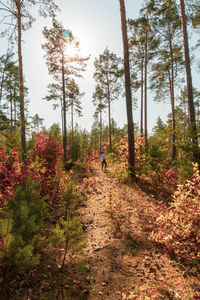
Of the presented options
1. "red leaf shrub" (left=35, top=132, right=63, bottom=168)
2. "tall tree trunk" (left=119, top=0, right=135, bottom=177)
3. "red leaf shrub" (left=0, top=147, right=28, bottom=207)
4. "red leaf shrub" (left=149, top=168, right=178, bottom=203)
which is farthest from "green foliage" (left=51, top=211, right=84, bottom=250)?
"red leaf shrub" (left=35, top=132, right=63, bottom=168)

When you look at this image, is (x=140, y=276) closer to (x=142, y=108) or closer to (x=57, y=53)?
(x=142, y=108)

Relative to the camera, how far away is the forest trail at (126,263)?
95.8 inches

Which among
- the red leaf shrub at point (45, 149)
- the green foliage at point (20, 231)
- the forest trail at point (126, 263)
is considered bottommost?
the forest trail at point (126, 263)

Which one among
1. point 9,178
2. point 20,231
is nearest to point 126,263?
point 20,231

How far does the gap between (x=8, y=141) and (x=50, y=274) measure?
222 inches

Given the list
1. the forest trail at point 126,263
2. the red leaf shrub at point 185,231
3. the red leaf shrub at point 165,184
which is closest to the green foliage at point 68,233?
the forest trail at point 126,263

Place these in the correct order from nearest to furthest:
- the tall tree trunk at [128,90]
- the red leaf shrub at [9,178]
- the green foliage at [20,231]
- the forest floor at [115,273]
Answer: the green foliage at [20,231]
the forest floor at [115,273]
the red leaf shrub at [9,178]
the tall tree trunk at [128,90]

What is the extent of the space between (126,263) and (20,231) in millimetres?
2321

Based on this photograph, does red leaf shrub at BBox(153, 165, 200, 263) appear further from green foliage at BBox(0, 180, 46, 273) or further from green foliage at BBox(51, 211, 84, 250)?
green foliage at BBox(0, 180, 46, 273)

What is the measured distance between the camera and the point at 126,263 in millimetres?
3031

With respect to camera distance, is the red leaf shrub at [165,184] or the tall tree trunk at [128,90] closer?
the red leaf shrub at [165,184]

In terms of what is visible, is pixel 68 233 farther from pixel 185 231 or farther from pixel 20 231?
pixel 185 231

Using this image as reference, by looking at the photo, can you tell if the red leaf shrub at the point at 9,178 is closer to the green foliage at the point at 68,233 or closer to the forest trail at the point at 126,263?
the green foliage at the point at 68,233

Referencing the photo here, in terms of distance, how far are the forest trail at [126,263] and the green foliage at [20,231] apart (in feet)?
4.09
